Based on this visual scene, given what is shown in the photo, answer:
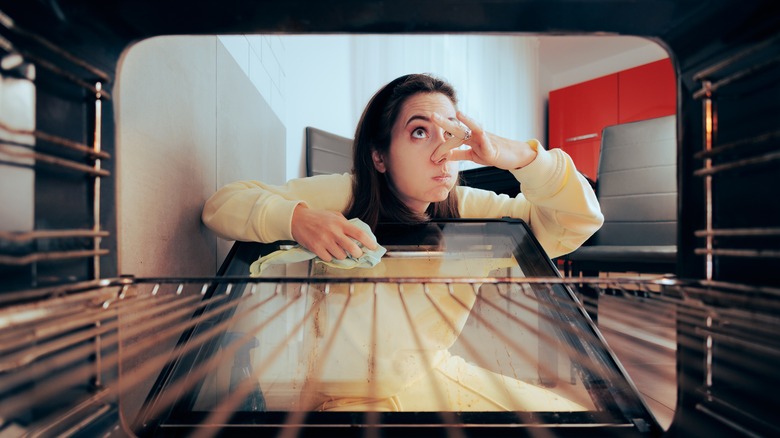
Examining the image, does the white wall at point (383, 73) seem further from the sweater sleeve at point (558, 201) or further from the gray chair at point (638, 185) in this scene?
the gray chair at point (638, 185)

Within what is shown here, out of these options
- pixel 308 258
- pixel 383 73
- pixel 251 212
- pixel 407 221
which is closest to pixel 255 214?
pixel 251 212

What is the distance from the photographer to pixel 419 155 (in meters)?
0.99

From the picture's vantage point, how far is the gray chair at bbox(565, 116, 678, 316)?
1.80 m

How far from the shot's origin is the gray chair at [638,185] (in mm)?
1804

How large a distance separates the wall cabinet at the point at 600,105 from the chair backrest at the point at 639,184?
4.65 feet

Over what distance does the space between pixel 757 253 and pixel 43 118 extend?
1.69 ft

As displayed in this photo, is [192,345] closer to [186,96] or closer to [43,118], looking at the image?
[43,118]

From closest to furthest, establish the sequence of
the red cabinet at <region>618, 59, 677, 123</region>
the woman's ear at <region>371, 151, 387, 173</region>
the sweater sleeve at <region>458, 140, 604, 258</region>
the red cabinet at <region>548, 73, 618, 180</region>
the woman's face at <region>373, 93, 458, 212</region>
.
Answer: the sweater sleeve at <region>458, 140, 604, 258</region>
the woman's face at <region>373, 93, 458, 212</region>
the woman's ear at <region>371, 151, 387, 173</region>
the red cabinet at <region>618, 59, 677, 123</region>
the red cabinet at <region>548, 73, 618, 180</region>

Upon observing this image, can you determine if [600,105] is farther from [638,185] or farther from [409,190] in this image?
[409,190]

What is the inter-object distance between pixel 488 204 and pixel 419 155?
0.88 feet

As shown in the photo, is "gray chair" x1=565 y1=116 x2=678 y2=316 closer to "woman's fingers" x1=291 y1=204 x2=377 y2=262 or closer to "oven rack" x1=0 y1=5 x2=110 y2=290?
"woman's fingers" x1=291 y1=204 x2=377 y2=262

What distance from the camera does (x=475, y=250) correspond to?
2.24ft

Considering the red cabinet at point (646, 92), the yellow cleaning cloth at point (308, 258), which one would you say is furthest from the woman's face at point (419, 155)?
the red cabinet at point (646, 92)

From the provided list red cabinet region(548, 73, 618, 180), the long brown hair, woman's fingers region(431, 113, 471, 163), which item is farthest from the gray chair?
red cabinet region(548, 73, 618, 180)
